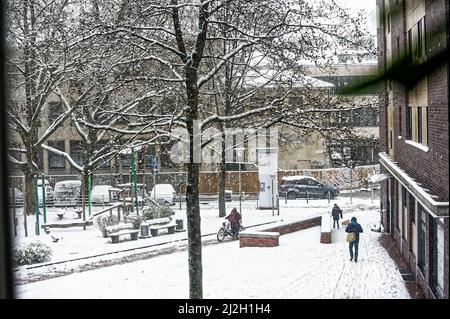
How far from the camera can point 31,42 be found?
6.31 m

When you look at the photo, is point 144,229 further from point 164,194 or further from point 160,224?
point 164,194

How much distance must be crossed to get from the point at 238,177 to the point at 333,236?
3.32m

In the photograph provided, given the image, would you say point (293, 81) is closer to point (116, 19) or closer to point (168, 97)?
point (168, 97)

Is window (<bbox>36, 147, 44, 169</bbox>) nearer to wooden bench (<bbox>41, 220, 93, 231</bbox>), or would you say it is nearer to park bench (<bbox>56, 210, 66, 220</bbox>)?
wooden bench (<bbox>41, 220, 93, 231</bbox>)

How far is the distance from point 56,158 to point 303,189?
555 cm

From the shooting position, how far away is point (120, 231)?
9922 millimetres

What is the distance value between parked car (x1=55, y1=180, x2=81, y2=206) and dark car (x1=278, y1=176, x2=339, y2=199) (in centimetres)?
404

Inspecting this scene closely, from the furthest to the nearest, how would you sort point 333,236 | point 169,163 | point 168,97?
1. point 333,236
2. point 169,163
3. point 168,97

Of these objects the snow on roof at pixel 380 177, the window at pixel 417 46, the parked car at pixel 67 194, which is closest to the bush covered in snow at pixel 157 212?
the parked car at pixel 67 194

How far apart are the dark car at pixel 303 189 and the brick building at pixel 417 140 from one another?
4.16 ft

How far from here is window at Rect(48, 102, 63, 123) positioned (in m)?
8.48

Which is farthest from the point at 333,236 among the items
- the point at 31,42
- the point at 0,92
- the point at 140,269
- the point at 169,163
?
the point at 0,92

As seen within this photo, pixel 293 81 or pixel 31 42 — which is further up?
pixel 31 42

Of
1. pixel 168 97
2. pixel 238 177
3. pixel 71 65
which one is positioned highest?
pixel 71 65
